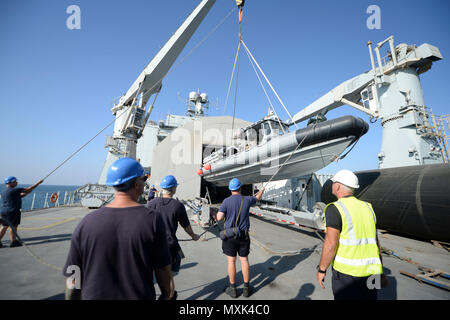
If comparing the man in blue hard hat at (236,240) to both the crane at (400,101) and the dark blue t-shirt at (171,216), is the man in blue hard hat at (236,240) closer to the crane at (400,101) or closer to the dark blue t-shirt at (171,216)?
the dark blue t-shirt at (171,216)

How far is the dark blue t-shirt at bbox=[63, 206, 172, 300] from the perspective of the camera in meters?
0.96

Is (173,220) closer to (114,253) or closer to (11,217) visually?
(114,253)

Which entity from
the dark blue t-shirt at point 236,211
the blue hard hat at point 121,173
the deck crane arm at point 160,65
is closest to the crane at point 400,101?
the deck crane arm at point 160,65

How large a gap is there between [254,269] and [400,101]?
1138 cm

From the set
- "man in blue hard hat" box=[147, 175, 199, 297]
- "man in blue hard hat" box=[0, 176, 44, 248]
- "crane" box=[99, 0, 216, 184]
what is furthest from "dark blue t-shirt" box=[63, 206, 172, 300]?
"crane" box=[99, 0, 216, 184]

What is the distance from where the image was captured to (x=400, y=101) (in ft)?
28.6

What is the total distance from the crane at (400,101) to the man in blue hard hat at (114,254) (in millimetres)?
9692

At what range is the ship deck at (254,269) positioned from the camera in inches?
93.8

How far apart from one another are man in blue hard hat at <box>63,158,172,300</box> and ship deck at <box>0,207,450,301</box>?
69.2 inches

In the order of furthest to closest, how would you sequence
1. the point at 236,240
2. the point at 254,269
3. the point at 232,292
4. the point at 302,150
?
the point at 302,150 → the point at 254,269 → the point at 236,240 → the point at 232,292

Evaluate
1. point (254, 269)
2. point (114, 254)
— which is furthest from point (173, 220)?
point (254, 269)

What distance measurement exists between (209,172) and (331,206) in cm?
729
